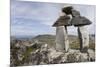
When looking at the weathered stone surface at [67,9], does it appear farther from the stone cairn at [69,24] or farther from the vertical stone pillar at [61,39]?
the vertical stone pillar at [61,39]

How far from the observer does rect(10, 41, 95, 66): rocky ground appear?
7.50 ft

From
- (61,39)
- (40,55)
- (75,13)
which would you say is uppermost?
(75,13)

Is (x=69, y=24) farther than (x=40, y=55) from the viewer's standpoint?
Yes

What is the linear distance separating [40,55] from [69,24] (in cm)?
55

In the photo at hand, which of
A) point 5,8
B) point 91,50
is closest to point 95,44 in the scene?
point 91,50

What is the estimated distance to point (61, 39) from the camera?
248 centimetres

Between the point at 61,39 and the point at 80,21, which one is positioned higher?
the point at 80,21

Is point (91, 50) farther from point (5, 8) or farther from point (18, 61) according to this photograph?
point (5, 8)

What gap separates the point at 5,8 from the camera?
225cm

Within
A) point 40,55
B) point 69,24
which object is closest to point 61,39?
point 69,24

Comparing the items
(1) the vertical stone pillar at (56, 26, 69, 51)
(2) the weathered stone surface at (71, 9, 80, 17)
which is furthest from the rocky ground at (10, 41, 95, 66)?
(2) the weathered stone surface at (71, 9, 80, 17)

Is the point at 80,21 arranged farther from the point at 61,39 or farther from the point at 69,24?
the point at 61,39

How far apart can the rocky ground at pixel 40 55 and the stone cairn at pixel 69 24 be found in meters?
0.08

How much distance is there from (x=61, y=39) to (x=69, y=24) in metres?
0.22
